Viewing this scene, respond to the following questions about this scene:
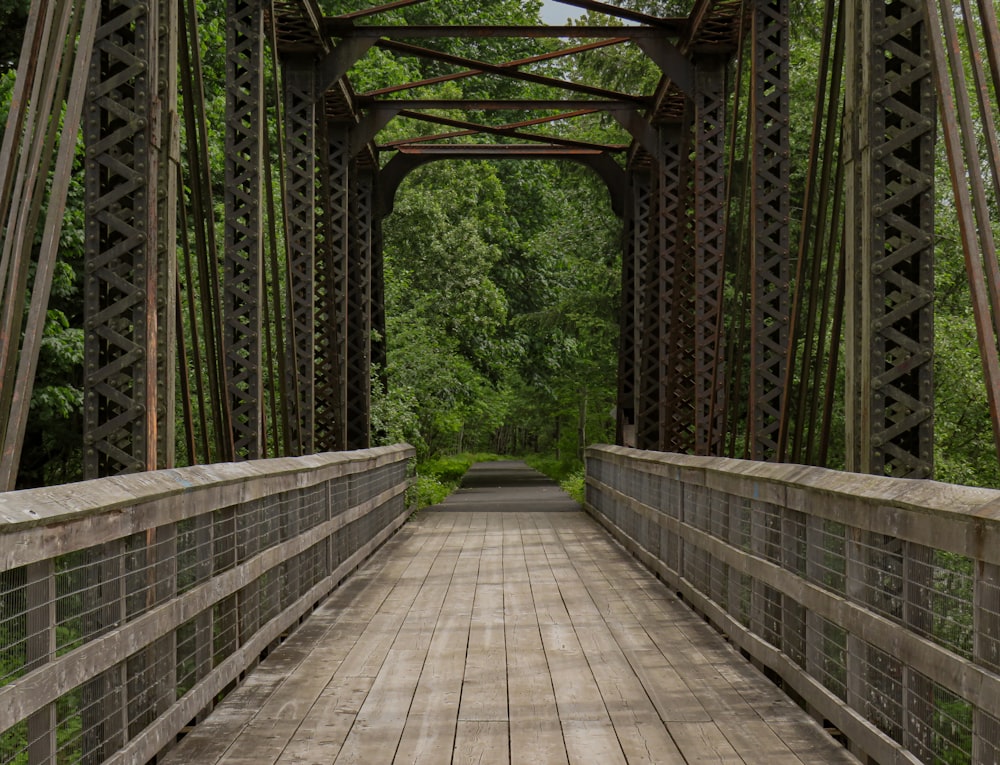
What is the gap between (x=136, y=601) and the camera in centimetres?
534

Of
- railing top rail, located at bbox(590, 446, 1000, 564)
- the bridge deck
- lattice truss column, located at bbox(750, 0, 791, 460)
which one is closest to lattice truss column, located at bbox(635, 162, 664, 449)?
lattice truss column, located at bbox(750, 0, 791, 460)

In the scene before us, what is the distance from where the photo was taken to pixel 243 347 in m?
11.3

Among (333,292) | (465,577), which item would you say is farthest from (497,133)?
(465,577)

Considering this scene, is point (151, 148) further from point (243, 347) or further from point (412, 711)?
point (243, 347)

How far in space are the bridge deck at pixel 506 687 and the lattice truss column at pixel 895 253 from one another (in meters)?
1.39

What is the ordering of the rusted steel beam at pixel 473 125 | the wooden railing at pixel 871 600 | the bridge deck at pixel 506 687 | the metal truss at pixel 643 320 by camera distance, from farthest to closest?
the rusted steel beam at pixel 473 125 → the metal truss at pixel 643 320 → the bridge deck at pixel 506 687 → the wooden railing at pixel 871 600

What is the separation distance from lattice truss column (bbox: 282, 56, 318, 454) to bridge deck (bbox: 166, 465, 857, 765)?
10.6 feet

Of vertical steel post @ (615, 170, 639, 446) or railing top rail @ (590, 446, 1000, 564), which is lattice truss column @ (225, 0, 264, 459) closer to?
railing top rail @ (590, 446, 1000, 564)

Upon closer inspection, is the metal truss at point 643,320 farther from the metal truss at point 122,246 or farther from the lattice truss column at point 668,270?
the metal truss at point 122,246

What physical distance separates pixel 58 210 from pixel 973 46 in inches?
145

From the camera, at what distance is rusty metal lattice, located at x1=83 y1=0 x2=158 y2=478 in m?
6.87

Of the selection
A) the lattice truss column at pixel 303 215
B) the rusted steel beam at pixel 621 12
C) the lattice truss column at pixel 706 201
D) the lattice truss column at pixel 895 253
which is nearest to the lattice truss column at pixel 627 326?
the lattice truss column at pixel 706 201

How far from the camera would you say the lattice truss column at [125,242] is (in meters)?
6.87

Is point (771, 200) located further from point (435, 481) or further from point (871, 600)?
point (435, 481)
